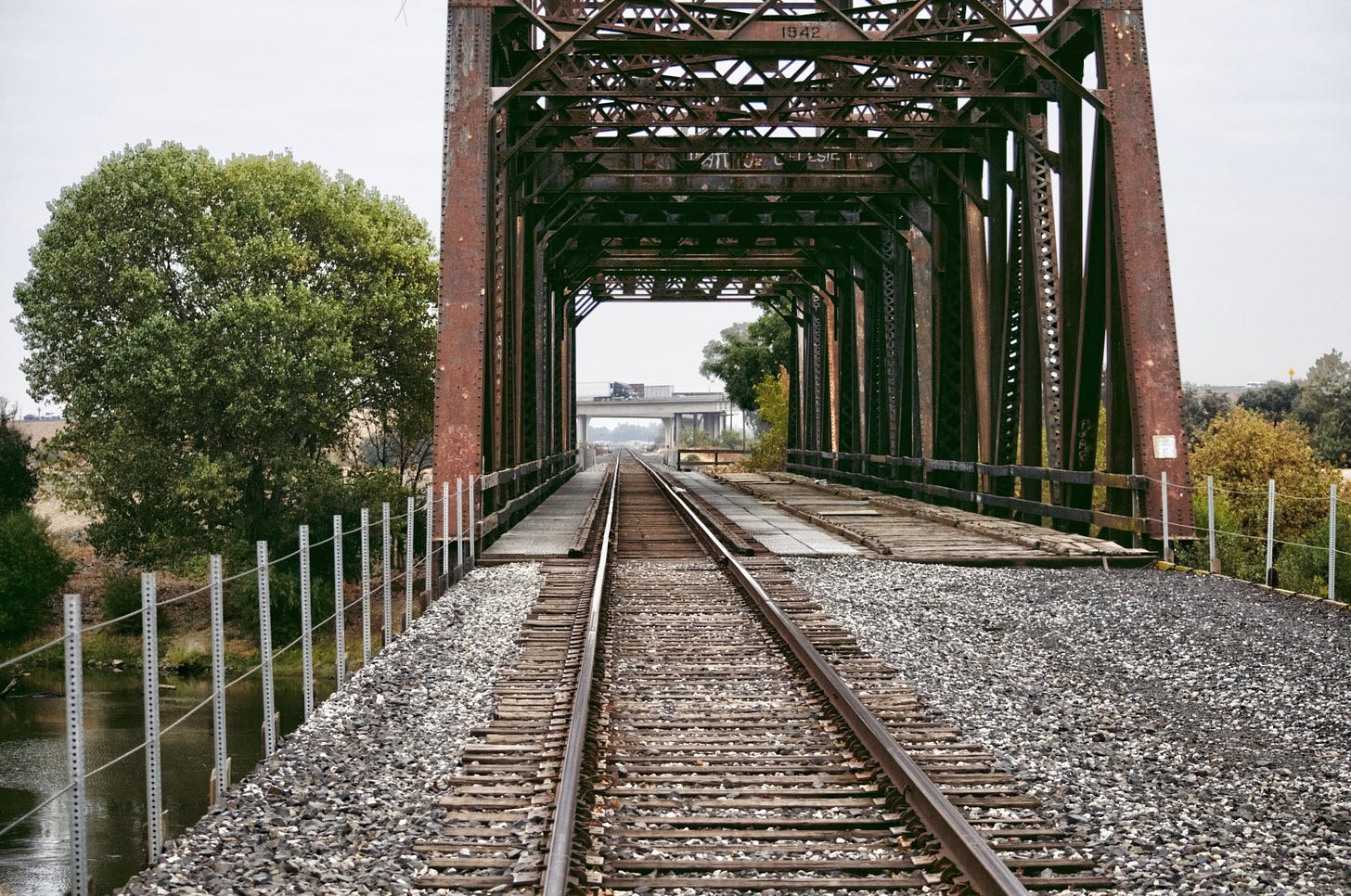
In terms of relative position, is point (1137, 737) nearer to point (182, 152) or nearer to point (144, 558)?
point (144, 558)

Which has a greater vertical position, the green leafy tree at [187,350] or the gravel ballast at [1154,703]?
the green leafy tree at [187,350]

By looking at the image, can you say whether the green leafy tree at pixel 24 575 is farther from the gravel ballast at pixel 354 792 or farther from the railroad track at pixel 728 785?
the railroad track at pixel 728 785

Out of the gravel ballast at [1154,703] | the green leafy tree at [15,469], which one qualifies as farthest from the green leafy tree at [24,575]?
the gravel ballast at [1154,703]

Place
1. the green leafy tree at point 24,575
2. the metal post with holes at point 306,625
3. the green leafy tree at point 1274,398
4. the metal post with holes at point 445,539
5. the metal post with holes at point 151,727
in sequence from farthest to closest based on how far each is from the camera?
1. the green leafy tree at point 1274,398
2. the green leafy tree at point 24,575
3. the metal post with holes at point 445,539
4. the metal post with holes at point 306,625
5. the metal post with holes at point 151,727

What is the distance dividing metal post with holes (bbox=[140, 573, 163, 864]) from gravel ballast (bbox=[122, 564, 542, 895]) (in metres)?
0.10

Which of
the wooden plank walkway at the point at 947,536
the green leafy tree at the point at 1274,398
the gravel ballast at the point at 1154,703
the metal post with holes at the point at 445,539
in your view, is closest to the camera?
the gravel ballast at the point at 1154,703

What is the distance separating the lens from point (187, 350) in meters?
31.3

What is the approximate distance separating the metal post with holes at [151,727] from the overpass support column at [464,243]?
9.51 m

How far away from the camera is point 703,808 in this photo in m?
5.42

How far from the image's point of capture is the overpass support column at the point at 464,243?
1529 centimetres

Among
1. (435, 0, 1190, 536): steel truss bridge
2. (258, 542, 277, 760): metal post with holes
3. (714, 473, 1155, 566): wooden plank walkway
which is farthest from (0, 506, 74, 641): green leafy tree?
(258, 542, 277, 760): metal post with holes

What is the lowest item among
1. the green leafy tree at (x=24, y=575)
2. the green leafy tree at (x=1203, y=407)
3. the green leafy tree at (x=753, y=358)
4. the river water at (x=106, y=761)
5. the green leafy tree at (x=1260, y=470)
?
the river water at (x=106, y=761)

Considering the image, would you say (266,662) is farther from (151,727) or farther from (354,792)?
(151,727)

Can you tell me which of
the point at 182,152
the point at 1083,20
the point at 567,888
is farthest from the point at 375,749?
the point at 182,152
